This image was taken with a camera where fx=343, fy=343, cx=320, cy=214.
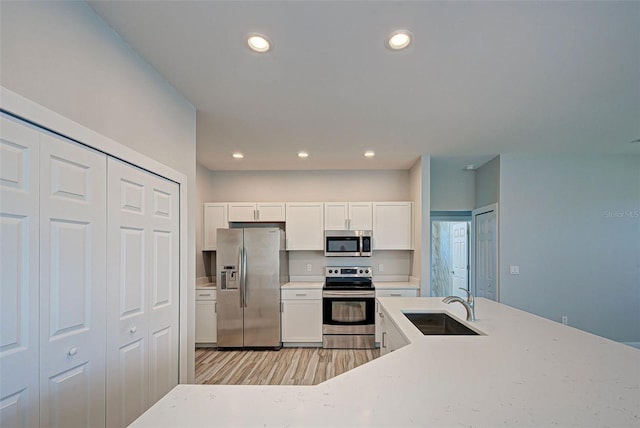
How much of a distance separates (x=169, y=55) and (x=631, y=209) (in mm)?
5617

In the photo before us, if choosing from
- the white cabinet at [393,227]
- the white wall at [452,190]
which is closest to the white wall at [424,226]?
the white cabinet at [393,227]

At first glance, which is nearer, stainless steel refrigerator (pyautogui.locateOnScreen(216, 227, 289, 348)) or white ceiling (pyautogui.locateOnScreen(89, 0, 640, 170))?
white ceiling (pyautogui.locateOnScreen(89, 0, 640, 170))

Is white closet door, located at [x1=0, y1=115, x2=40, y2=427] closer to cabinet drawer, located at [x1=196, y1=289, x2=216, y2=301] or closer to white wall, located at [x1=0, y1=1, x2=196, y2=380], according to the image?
white wall, located at [x1=0, y1=1, x2=196, y2=380]

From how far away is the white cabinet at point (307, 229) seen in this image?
5078 millimetres

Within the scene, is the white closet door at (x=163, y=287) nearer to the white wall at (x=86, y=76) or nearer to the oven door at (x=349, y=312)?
the white wall at (x=86, y=76)

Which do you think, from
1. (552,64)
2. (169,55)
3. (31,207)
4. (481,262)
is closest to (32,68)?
(31,207)

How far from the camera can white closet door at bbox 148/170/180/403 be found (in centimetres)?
221

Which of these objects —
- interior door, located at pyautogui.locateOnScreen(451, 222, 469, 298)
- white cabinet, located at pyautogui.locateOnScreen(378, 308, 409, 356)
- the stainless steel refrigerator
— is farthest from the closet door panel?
interior door, located at pyautogui.locateOnScreen(451, 222, 469, 298)

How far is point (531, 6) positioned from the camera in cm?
165

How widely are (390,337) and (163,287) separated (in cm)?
164

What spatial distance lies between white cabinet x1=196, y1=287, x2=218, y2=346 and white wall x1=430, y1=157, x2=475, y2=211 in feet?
11.6

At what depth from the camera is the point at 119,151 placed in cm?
186

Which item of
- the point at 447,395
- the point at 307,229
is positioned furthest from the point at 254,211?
the point at 447,395

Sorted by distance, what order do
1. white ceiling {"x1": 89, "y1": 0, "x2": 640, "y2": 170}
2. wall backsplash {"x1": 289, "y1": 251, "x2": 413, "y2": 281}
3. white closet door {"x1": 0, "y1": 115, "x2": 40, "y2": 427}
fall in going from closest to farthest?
white closet door {"x1": 0, "y1": 115, "x2": 40, "y2": 427} < white ceiling {"x1": 89, "y1": 0, "x2": 640, "y2": 170} < wall backsplash {"x1": 289, "y1": 251, "x2": 413, "y2": 281}
